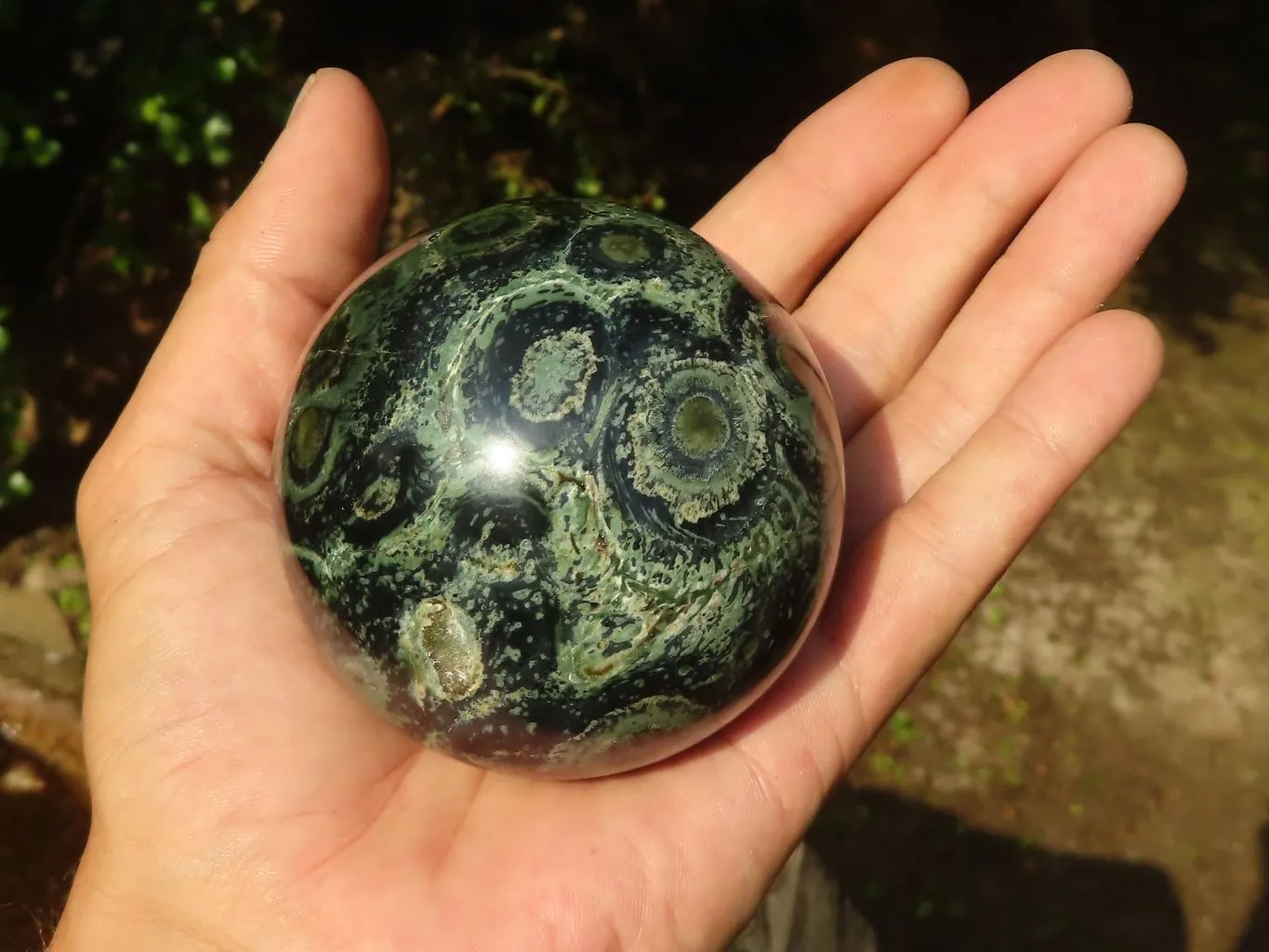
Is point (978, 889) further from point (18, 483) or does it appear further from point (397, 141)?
point (18, 483)

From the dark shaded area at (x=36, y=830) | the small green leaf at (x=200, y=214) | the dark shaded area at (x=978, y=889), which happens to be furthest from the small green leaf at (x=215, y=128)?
the dark shaded area at (x=978, y=889)

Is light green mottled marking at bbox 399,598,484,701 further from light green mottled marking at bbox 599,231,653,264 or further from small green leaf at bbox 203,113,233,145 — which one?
small green leaf at bbox 203,113,233,145

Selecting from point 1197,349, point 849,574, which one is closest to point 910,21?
point 1197,349

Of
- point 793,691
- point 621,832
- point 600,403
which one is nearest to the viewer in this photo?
point 600,403

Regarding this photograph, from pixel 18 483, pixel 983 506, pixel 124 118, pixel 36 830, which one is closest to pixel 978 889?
pixel 983 506

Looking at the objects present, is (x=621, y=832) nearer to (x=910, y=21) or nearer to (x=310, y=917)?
(x=310, y=917)

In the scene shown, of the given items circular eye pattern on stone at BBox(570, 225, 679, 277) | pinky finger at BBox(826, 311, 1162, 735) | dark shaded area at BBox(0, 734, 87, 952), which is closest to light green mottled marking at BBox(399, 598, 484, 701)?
circular eye pattern on stone at BBox(570, 225, 679, 277)

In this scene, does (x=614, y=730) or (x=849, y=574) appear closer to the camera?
(x=614, y=730)
